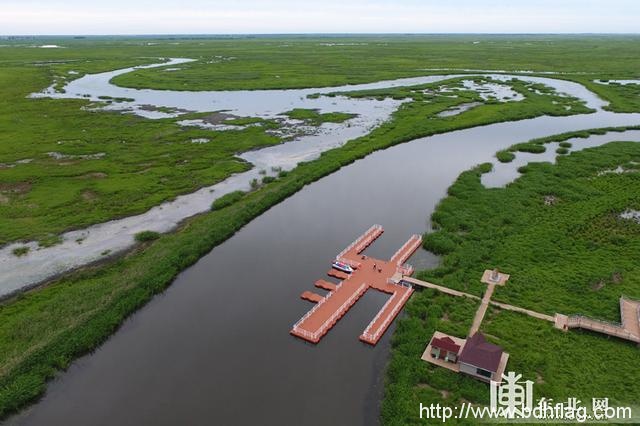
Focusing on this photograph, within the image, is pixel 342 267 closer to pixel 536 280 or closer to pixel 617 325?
pixel 536 280

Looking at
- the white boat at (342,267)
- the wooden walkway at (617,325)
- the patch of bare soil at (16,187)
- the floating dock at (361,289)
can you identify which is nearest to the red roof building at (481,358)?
the floating dock at (361,289)

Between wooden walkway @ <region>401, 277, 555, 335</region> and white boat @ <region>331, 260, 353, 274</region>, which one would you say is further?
white boat @ <region>331, 260, 353, 274</region>

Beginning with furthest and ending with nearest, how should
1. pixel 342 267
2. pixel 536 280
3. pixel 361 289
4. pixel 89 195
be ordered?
pixel 89 195
pixel 342 267
pixel 536 280
pixel 361 289

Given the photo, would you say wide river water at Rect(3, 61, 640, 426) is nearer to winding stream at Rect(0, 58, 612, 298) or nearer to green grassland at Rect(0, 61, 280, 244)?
winding stream at Rect(0, 58, 612, 298)

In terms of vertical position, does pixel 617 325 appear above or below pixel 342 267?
above

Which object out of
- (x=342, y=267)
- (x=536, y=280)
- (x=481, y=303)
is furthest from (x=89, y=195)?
(x=536, y=280)

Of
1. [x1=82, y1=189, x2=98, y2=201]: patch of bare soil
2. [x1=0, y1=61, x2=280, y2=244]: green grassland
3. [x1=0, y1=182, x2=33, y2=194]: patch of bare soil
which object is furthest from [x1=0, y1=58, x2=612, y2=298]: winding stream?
[x1=0, y1=182, x2=33, y2=194]: patch of bare soil

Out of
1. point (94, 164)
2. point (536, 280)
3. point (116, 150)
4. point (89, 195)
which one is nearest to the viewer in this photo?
point (536, 280)
